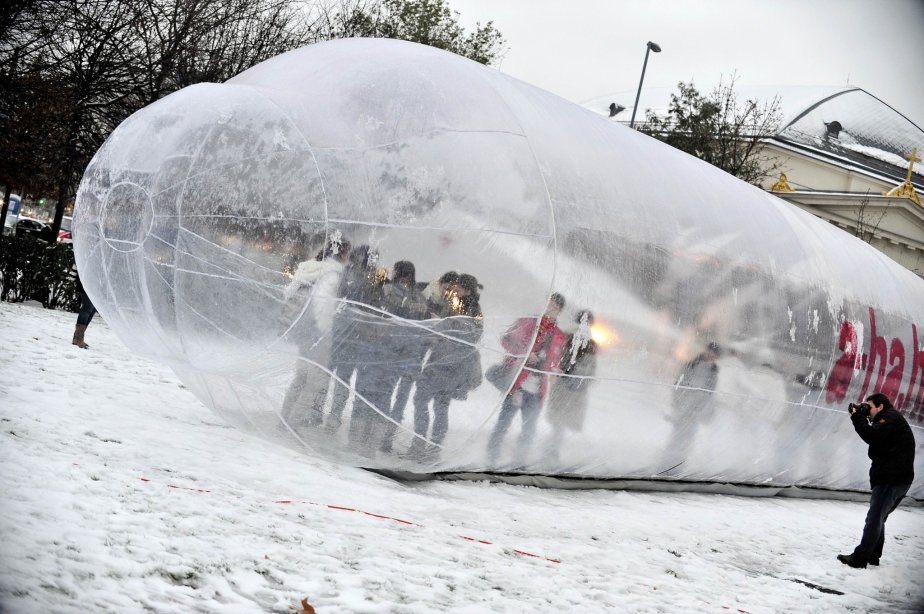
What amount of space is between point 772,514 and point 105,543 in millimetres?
6776

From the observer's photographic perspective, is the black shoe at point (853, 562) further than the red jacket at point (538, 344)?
Yes

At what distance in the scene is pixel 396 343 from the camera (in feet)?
18.6

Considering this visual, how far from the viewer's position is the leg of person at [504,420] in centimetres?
624

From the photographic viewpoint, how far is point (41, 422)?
652 centimetres

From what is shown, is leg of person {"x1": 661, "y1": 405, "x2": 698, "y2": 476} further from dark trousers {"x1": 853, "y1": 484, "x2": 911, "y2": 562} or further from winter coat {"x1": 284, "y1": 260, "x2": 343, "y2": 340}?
winter coat {"x1": 284, "y1": 260, "x2": 343, "y2": 340}

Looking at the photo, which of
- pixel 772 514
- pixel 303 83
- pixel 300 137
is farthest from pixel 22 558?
pixel 772 514

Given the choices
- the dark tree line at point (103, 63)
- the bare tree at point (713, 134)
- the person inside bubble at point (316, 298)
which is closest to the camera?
the person inside bubble at point (316, 298)

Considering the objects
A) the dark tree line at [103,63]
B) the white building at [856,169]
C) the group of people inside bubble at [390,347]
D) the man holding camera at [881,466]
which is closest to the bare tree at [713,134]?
the white building at [856,169]

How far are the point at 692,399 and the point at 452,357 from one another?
2.77 meters

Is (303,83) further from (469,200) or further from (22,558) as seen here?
(22,558)

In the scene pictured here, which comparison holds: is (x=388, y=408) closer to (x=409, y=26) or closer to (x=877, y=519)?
(x=877, y=519)

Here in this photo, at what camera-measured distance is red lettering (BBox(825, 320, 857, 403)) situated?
919 centimetres

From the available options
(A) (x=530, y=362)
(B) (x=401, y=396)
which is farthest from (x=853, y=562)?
(B) (x=401, y=396)

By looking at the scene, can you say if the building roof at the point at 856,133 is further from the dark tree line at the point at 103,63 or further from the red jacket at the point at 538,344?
the red jacket at the point at 538,344
